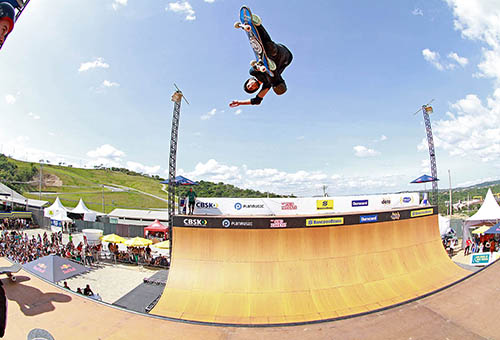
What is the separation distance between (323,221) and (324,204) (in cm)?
194

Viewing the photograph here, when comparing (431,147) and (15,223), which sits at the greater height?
(431,147)

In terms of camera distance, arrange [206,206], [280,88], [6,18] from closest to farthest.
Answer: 1. [6,18]
2. [280,88]
3. [206,206]

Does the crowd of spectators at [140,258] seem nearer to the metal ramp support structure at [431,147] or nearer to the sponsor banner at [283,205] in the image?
the sponsor banner at [283,205]

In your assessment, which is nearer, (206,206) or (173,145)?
(206,206)

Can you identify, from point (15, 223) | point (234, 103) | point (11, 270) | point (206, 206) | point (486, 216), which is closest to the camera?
point (234, 103)

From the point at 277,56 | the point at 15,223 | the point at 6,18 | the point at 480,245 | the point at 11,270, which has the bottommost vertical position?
the point at 480,245

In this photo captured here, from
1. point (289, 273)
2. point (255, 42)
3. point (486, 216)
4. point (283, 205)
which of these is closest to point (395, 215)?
point (283, 205)

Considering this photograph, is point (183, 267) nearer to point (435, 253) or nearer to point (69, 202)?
point (435, 253)

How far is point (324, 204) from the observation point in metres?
12.0

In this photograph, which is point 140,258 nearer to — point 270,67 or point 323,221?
point 323,221

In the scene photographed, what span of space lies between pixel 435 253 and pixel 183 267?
13.0 meters

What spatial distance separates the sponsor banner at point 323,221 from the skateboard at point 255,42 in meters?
8.19

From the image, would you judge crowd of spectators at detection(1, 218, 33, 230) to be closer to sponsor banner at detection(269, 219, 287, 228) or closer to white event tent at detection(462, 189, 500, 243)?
sponsor banner at detection(269, 219, 287, 228)

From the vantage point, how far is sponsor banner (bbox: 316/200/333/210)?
11820mm
